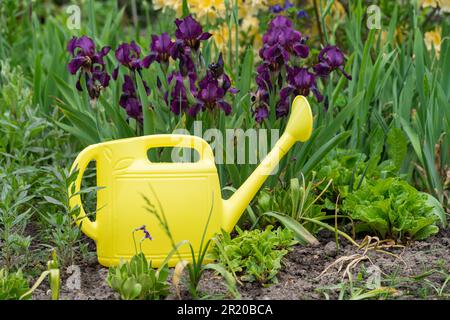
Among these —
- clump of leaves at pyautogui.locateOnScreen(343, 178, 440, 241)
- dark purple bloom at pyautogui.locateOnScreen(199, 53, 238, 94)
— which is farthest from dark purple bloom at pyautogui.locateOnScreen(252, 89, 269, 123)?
clump of leaves at pyautogui.locateOnScreen(343, 178, 440, 241)

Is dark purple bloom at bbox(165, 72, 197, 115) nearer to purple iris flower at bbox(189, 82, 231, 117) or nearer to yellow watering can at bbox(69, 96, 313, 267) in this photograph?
purple iris flower at bbox(189, 82, 231, 117)

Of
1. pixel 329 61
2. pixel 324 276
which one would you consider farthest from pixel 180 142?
pixel 329 61

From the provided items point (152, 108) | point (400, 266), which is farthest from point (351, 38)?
point (400, 266)

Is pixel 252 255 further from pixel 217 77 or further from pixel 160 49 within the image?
pixel 160 49

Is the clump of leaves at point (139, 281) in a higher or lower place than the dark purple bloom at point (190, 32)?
lower

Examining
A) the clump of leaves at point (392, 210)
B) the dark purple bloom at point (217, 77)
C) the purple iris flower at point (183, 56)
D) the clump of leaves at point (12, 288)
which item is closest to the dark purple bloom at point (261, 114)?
the dark purple bloom at point (217, 77)

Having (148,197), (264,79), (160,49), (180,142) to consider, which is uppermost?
(160,49)

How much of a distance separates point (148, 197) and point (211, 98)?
1.39ft

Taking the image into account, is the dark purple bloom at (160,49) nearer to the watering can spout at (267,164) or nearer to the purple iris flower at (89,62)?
the purple iris flower at (89,62)

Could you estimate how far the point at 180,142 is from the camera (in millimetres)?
2080

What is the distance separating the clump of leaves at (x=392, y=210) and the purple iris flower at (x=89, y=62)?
2.86ft

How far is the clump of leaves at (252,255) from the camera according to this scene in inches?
77.2
